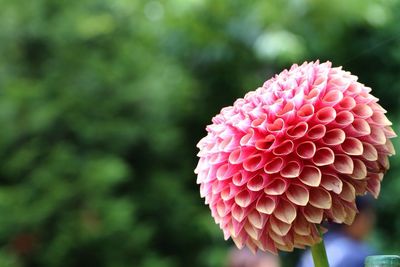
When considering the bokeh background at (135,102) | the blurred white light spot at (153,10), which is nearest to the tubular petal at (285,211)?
the bokeh background at (135,102)

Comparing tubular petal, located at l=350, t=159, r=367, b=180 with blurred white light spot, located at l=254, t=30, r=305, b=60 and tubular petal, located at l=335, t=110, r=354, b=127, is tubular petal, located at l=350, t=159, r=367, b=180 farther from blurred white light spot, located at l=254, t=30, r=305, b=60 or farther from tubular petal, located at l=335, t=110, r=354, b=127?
blurred white light spot, located at l=254, t=30, r=305, b=60

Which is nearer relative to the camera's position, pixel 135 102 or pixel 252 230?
pixel 252 230

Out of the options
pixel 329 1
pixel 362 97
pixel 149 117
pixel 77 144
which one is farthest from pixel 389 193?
pixel 362 97

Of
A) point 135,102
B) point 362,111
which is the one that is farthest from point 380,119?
point 135,102

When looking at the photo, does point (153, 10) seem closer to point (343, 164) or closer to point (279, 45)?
point (279, 45)

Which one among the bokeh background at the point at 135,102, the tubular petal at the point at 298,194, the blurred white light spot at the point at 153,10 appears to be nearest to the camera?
the tubular petal at the point at 298,194

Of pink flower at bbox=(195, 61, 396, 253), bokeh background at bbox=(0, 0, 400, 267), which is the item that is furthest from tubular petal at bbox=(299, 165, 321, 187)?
bokeh background at bbox=(0, 0, 400, 267)

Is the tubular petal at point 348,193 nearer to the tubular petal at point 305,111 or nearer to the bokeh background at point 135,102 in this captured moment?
the tubular petal at point 305,111
